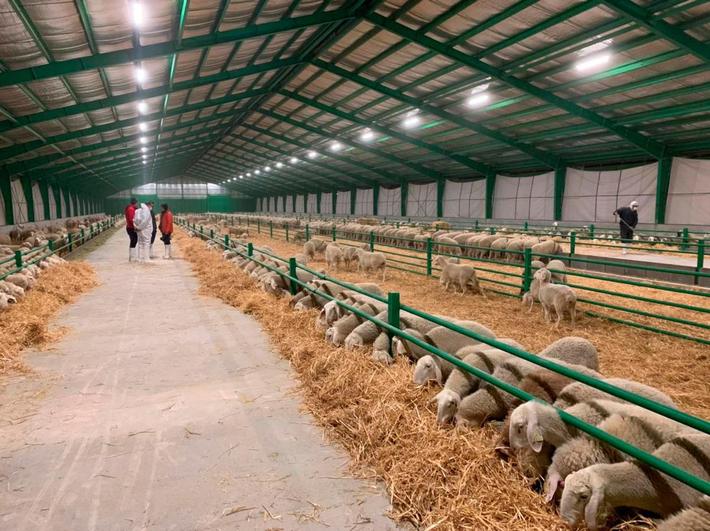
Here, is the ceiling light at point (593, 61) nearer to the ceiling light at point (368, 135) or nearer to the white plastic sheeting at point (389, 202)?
the ceiling light at point (368, 135)

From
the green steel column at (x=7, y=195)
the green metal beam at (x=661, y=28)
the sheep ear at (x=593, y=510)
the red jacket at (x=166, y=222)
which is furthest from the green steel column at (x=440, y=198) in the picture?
the sheep ear at (x=593, y=510)

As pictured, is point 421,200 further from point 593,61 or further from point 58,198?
point 58,198

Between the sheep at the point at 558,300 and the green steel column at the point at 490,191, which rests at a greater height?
the green steel column at the point at 490,191

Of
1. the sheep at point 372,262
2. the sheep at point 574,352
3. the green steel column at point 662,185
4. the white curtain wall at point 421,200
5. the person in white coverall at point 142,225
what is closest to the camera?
the sheep at point 574,352

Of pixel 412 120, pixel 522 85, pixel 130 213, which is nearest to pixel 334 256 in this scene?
pixel 130 213

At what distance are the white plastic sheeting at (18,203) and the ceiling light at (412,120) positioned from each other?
23.7m

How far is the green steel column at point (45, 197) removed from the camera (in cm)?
3199

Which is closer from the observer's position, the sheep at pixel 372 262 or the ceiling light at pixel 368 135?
the sheep at pixel 372 262

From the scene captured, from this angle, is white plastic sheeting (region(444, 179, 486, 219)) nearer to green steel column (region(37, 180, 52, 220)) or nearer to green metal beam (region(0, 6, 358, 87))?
green metal beam (region(0, 6, 358, 87))

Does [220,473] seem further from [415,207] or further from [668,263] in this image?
[415,207]

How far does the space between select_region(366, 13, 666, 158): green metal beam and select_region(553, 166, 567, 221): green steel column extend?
235 inches

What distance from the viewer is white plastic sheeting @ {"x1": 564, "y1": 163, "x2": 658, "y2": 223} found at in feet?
77.8

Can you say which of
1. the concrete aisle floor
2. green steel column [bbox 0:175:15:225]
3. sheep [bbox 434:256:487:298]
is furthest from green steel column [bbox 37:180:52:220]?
sheep [bbox 434:256:487:298]

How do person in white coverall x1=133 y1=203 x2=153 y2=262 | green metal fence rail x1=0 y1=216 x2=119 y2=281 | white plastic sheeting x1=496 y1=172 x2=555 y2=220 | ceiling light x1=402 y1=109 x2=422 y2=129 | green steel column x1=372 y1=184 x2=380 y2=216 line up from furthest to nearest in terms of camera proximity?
1. green steel column x1=372 y1=184 x2=380 y2=216
2. white plastic sheeting x1=496 y1=172 x2=555 y2=220
3. ceiling light x1=402 y1=109 x2=422 y2=129
4. person in white coverall x1=133 y1=203 x2=153 y2=262
5. green metal fence rail x1=0 y1=216 x2=119 y2=281
